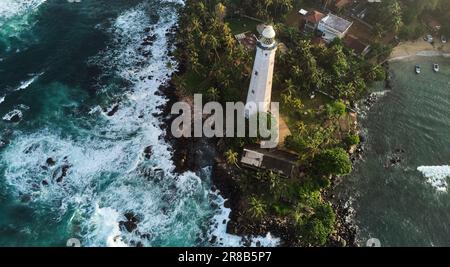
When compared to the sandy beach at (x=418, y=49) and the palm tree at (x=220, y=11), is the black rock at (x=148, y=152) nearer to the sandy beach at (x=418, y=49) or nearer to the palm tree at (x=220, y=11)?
the palm tree at (x=220, y=11)

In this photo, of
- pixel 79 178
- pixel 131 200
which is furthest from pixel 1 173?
pixel 131 200

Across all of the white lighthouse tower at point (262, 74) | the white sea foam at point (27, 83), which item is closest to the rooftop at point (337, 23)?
the white lighthouse tower at point (262, 74)

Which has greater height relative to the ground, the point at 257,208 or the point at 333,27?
the point at 333,27

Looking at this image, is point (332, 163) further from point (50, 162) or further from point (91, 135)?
point (50, 162)

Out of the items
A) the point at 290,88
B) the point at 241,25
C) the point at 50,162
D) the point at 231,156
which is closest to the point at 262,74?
the point at 231,156

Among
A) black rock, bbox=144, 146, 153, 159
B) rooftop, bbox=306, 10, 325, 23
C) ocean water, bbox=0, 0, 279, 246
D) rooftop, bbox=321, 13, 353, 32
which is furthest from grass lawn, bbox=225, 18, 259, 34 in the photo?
black rock, bbox=144, 146, 153, 159
